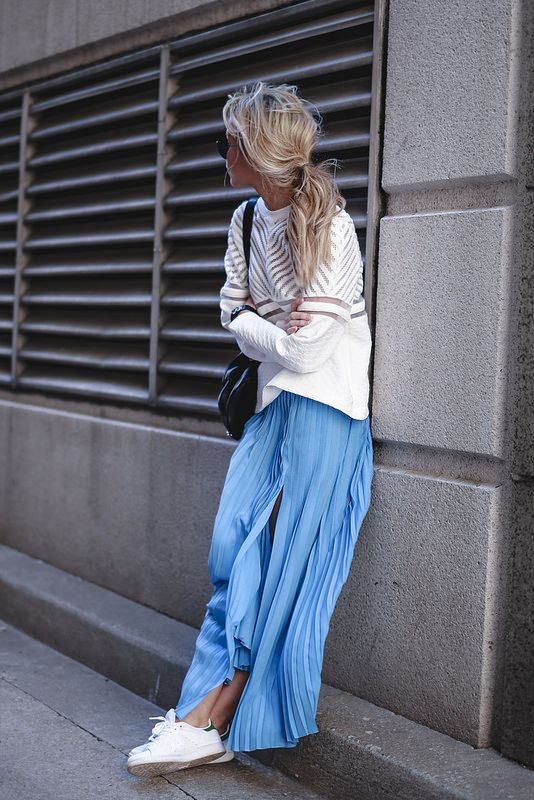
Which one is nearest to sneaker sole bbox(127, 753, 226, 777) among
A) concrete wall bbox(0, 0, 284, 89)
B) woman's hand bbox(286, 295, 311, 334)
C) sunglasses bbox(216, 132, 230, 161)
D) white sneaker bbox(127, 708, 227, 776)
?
white sneaker bbox(127, 708, 227, 776)

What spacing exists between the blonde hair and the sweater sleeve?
0.13ft

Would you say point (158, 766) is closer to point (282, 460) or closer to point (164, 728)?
point (164, 728)

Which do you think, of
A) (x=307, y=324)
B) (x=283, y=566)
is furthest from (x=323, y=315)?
(x=283, y=566)

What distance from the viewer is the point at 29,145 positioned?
607 cm

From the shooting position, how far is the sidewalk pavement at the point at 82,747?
11.3ft

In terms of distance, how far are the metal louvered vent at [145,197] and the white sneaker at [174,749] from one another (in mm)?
1583

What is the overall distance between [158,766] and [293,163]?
204cm

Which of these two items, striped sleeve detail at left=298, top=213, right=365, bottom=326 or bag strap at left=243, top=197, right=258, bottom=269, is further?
bag strap at left=243, top=197, right=258, bottom=269

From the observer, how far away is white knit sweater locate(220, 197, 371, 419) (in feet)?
10.8

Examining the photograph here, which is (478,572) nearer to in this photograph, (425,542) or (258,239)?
(425,542)

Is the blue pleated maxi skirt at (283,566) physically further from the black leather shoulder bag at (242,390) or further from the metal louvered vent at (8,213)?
the metal louvered vent at (8,213)

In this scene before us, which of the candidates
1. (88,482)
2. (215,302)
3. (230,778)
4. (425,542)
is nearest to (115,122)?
(215,302)

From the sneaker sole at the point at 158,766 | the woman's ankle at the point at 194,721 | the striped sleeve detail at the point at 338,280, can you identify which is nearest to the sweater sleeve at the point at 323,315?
the striped sleeve detail at the point at 338,280

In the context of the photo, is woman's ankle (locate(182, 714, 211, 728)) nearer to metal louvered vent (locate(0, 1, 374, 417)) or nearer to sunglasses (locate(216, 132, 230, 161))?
metal louvered vent (locate(0, 1, 374, 417))
